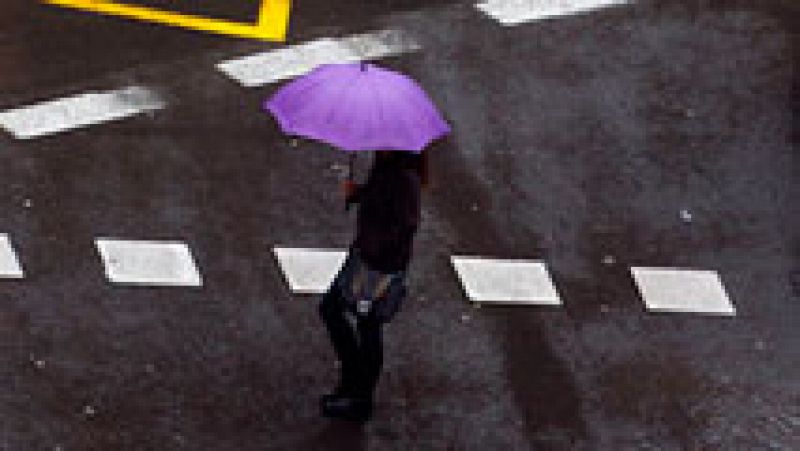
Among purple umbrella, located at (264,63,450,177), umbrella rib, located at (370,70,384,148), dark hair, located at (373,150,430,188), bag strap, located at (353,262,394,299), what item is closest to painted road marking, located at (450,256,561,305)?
bag strap, located at (353,262,394,299)

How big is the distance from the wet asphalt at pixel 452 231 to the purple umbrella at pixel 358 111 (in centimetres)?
190

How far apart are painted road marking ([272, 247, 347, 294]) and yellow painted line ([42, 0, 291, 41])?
8.96 ft

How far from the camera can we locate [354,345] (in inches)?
464

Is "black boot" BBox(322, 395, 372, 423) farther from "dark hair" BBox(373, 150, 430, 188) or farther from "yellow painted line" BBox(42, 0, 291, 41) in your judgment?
"yellow painted line" BBox(42, 0, 291, 41)

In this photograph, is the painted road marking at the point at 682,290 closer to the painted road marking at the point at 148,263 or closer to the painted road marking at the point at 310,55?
the painted road marking at the point at 148,263

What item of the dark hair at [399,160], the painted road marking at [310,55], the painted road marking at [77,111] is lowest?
the painted road marking at [77,111]

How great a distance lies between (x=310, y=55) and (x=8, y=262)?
3335 mm

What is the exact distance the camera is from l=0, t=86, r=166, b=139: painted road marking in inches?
560

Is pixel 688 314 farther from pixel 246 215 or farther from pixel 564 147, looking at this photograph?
pixel 246 215

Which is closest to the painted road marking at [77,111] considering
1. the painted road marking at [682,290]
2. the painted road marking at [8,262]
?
the painted road marking at [8,262]

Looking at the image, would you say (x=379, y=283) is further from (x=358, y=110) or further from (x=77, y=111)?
(x=77, y=111)

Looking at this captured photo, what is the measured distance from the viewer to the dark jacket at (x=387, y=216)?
11.2m

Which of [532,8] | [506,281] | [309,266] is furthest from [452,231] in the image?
[532,8]

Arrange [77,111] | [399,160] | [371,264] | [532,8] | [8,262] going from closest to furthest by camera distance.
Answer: [399,160], [371,264], [8,262], [77,111], [532,8]
